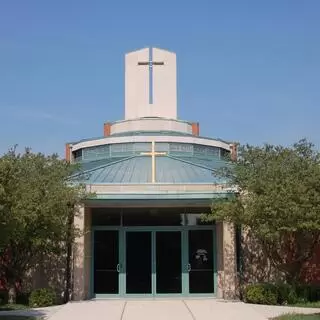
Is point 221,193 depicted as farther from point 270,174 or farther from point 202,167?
point 202,167

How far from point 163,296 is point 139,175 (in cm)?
493

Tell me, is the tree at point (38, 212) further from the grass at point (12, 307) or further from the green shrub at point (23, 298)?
the grass at point (12, 307)

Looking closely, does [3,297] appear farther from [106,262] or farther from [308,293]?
[308,293]

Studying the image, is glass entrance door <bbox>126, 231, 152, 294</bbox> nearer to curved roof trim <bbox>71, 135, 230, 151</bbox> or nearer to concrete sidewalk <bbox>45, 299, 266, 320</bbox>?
concrete sidewalk <bbox>45, 299, 266, 320</bbox>

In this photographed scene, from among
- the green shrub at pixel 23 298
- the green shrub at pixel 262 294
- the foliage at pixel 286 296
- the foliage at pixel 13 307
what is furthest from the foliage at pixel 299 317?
the green shrub at pixel 23 298

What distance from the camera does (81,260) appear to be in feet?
67.1

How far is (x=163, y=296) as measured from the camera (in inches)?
820

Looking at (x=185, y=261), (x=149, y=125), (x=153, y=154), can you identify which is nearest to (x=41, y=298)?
(x=185, y=261)

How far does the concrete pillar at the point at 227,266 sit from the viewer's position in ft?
68.0

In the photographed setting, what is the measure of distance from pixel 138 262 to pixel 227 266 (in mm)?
3133

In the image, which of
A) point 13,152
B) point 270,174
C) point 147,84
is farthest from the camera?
point 147,84

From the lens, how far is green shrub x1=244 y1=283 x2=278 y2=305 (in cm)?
1869

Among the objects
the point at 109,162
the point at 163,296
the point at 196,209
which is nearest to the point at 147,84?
the point at 109,162

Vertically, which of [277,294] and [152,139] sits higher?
[152,139]
